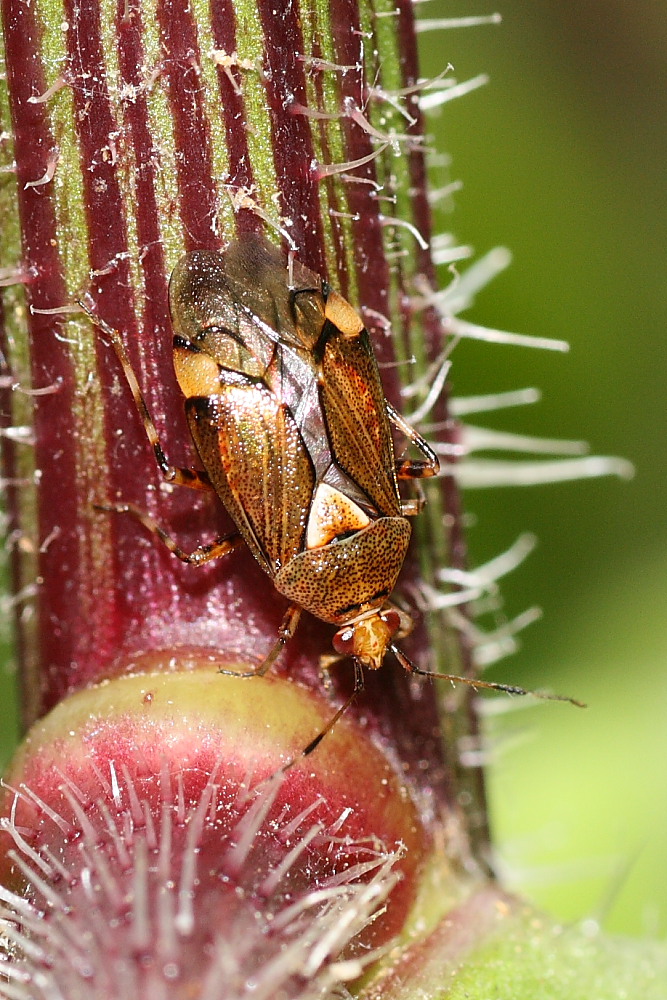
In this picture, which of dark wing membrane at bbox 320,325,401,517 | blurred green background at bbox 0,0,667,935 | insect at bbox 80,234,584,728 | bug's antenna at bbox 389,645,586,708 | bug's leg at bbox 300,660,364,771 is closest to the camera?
bug's leg at bbox 300,660,364,771

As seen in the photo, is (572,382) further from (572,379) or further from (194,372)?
(194,372)

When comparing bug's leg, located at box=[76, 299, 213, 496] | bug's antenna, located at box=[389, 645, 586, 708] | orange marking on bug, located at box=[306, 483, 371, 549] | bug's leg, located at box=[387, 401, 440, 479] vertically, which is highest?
bug's leg, located at box=[76, 299, 213, 496]

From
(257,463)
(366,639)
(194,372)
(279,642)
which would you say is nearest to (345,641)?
(366,639)

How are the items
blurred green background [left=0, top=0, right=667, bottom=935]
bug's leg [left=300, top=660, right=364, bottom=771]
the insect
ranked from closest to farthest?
1. bug's leg [left=300, top=660, right=364, bottom=771]
2. the insect
3. blurred green background [left=0, top=0, right=667, bottom=935]

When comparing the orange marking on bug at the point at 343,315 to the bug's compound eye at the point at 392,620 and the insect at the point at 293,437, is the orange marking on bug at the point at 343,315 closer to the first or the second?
the insect at the point at 293,437

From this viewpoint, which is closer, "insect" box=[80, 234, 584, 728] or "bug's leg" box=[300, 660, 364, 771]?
"bug's leg" box=[300, 660, 364, 771]

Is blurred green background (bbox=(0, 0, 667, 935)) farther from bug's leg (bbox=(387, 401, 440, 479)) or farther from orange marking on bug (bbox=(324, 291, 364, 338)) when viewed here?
orange marking on bug (bbox=(324, 291, 364, 338))

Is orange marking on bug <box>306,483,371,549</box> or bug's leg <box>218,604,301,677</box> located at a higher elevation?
orange marking on bug <box>306,483,371,549</box>

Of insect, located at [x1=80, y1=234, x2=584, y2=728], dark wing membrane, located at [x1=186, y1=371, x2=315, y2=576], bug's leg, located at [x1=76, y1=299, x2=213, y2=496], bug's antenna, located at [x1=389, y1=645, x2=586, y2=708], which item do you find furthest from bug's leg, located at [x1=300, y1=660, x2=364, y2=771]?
bug's leg, located at [x1=76, y1=299, x2=213, y2=496]
